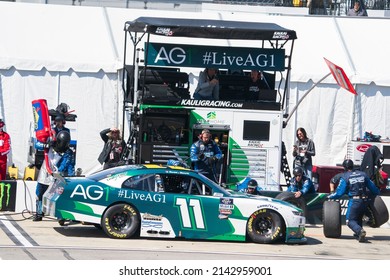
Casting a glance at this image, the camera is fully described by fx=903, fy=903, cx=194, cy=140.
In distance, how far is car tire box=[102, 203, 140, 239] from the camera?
570 inches

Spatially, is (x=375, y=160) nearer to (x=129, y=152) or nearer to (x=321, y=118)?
(x=321, y=118)

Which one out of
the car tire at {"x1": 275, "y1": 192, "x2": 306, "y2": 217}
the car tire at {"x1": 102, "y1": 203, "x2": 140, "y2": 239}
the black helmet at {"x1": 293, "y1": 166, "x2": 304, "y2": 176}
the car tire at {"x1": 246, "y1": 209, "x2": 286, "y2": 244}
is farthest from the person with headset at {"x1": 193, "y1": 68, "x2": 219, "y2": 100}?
the car tire at {"x1": 102, "y1": 203, "x2": 140, "y2": 239}

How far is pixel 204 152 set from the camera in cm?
1722

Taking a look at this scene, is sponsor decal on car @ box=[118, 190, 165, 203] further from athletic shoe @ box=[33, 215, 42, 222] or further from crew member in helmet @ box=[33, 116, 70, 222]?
athletic shoe @ box=[33, 215, 42, 222]

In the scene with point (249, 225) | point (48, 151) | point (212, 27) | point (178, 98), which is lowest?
point (249, 225)

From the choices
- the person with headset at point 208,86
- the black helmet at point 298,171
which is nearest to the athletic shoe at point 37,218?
the person with headset at point 208,86

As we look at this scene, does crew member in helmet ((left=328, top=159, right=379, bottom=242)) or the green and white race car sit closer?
the green and white race car

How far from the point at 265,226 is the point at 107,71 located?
833 cm

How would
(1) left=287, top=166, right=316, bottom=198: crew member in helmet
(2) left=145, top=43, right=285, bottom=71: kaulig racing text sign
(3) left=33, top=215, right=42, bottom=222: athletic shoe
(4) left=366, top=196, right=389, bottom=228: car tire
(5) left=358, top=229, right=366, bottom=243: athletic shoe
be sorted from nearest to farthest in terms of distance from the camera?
(5) left=358, top=229, right=366, bottom=243: athletic shoe < (3) left=33, top=215, right=42, bottom=222: athletic shoe < (4) left=366, top=196, right=389, bottom=228: car tire < (1) left=287, top=166, right=316, bottom=198: crew member in helmet < (2) left=145, top=43, right=285, bottom=71: kaulig racing text sign

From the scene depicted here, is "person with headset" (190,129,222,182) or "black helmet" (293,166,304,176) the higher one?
"person with headset" (190,129,222,182)

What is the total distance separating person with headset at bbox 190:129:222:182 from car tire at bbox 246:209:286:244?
2508 millimetres

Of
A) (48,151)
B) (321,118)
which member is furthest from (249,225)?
(321,118)

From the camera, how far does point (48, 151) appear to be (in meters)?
16.3

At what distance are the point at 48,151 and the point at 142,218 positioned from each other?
8.93 ft
